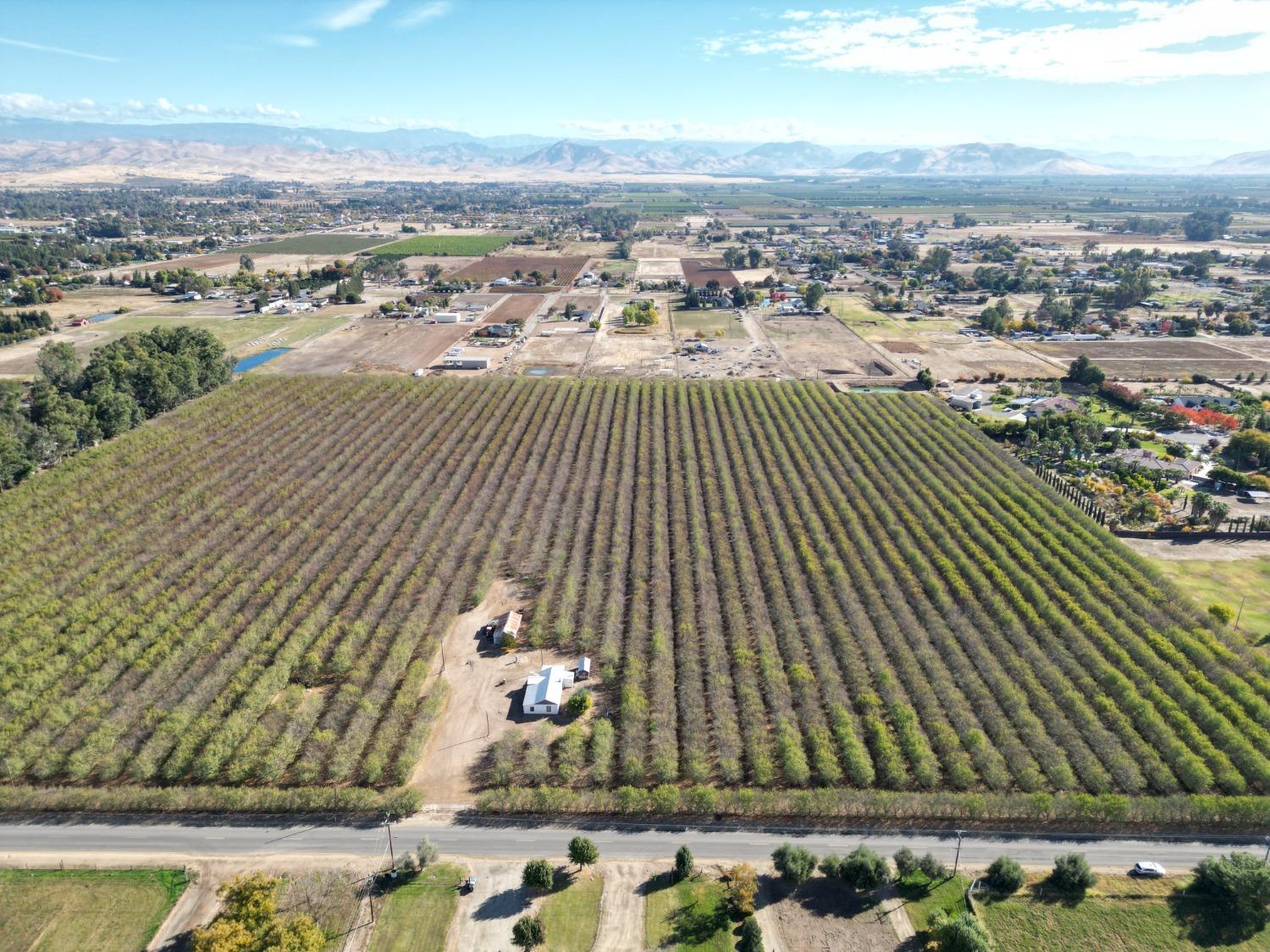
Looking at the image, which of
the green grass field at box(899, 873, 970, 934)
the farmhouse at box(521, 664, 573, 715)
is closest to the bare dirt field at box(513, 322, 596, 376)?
the farmhouse at box(521, 664, 573, 715)

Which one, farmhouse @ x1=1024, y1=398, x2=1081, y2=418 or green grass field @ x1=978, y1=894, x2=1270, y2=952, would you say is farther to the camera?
farmhouse @ x1=1024, y1=398, x2=1081, y2=418

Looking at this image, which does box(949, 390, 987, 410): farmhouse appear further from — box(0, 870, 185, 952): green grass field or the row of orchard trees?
box(0, 870, 185, 952): green grass field

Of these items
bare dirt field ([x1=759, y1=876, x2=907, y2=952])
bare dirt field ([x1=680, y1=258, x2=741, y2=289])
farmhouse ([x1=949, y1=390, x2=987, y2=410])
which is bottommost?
bare dirt field ([x1=759, y1=876, x2=907, y2=952])

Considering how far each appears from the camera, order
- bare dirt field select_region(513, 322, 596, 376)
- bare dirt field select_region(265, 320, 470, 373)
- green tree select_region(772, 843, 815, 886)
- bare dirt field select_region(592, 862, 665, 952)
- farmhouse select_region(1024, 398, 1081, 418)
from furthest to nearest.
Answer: bare dirt field select_region(513, 322, 596, 376), bare dirt field select_region(265, 320, 470, 373), farmhouse select_region(1024, 398, 1081, 418), green tree select_region(772, 843, 815, 886), bare dirt field select_region(592, 862, 665, 952)

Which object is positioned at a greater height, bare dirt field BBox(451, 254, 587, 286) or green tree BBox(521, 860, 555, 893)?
bare dirt field BBox(451, 254, 587, 286)

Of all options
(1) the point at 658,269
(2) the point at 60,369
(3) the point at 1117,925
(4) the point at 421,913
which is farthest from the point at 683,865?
(1) the point at 658,269

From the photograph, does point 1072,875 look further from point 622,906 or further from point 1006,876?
point 622,906
